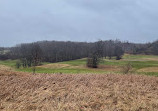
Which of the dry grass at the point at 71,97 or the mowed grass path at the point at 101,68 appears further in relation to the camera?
the mowed grass path at the point at 101,68

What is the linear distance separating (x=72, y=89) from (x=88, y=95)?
1.07m

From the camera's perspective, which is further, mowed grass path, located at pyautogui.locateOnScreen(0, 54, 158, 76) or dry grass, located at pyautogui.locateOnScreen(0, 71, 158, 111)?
mowed grass path, located at pyautogui.locateOnScreen(0, 54, 158, 76)

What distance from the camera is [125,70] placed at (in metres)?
16.7

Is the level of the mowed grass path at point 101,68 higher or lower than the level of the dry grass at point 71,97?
lower

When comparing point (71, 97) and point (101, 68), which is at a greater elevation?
point (71, 97)

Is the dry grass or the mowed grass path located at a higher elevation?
the dry grass

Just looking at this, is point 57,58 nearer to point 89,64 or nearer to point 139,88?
point 89,64

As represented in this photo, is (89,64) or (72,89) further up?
(72,89)

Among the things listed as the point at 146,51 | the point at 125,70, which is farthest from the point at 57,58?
the point at 146,51

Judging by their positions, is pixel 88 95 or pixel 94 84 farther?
pixel 94 84

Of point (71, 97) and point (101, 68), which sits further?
point (101, 68)

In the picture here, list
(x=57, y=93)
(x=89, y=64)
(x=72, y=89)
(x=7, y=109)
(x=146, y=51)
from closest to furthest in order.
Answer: (x=7, y=109) → (x=57, y=93) → (x=72, y=89) → (x=89, y=64) → (x=146, y=51)

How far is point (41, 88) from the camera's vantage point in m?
7.16

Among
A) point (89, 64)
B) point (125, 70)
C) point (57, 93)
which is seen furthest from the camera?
point (89, 64)
